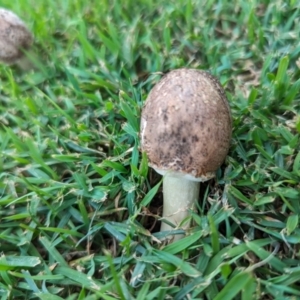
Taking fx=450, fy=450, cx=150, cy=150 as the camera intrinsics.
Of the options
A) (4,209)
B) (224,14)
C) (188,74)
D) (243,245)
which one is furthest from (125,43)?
(243,245)

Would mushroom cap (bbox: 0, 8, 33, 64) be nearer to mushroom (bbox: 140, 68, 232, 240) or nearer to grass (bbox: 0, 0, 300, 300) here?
grass (bbox: 0, 0, 300, 300)

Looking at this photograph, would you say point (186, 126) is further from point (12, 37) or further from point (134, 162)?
point (12, 37)

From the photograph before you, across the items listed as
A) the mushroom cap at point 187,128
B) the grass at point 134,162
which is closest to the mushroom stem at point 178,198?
the grass at point 134,162

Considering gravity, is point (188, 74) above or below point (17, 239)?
above

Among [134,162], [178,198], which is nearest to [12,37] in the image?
[134,162]

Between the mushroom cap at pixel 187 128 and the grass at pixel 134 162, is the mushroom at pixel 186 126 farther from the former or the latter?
the grass at pixel 134 162

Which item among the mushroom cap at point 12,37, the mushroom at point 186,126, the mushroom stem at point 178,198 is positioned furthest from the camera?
the mushroom cap at point 12,37

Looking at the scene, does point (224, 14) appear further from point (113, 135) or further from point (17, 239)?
point (17, 239)

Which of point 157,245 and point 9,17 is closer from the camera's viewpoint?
point 157,245
